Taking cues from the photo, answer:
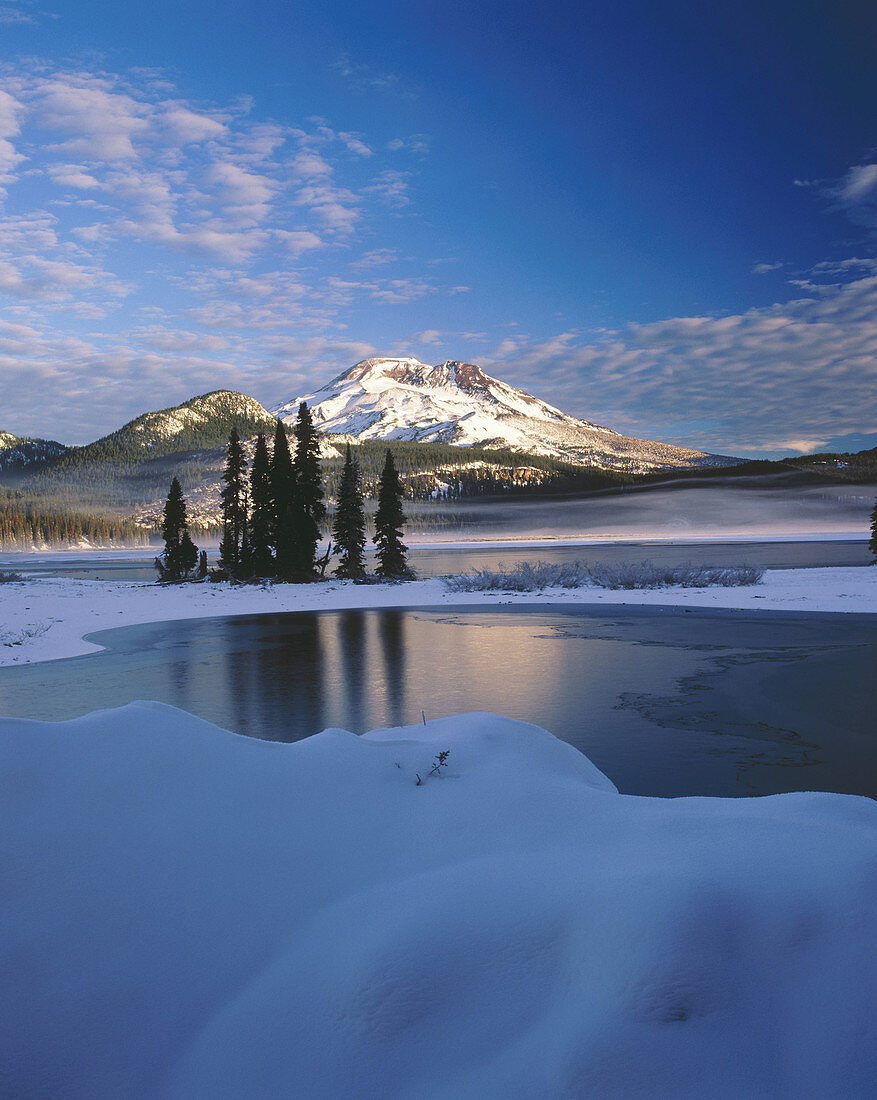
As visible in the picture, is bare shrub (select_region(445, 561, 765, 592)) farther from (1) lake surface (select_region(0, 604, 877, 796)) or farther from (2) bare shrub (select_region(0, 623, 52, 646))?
(2) bare shrub (select_region(0, 623, 52, 646))

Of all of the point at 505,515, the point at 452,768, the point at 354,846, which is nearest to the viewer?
the point at 354,846

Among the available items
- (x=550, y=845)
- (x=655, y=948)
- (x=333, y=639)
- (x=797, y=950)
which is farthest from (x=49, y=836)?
(x=333, y=639)

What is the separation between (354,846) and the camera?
3734 mm

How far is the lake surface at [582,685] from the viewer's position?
346 inches

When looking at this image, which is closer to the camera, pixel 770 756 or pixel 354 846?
pixel 354 846

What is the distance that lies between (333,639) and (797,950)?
2019 centimetres

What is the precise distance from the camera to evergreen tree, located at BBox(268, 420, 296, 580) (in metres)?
43.7

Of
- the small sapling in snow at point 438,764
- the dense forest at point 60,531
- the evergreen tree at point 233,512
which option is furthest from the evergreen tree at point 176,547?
the dense forest at point 60,531

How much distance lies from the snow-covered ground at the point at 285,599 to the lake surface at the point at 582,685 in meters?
2.27

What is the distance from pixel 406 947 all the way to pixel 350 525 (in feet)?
139

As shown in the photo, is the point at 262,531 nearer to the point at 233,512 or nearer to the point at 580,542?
the point at 233,512

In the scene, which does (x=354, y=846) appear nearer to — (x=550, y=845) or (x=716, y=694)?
(x=550, y=845)

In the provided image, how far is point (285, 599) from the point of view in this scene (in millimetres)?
35375

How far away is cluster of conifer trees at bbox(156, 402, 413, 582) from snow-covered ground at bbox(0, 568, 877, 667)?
9.53ft
